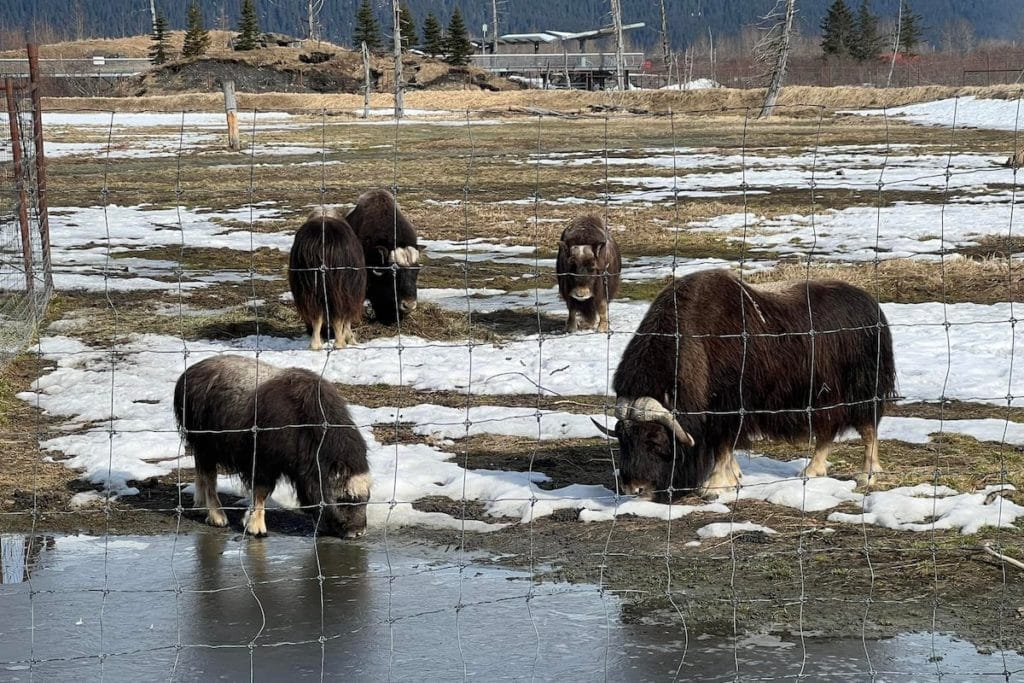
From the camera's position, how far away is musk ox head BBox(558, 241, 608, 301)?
470 inches

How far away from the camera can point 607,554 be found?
20.5 feet

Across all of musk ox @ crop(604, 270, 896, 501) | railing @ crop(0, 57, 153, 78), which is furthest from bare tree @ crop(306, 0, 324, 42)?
musk ox @ crop(604, 270, 896, 501)

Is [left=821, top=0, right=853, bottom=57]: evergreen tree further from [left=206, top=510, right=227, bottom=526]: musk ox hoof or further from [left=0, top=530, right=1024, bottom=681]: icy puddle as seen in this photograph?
[left=0, top=530, right=1024, bottom=681]: icy puddle

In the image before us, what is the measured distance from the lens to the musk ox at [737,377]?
6902mm

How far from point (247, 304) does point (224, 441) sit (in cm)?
670

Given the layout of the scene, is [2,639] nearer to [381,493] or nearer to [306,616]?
[306,616]

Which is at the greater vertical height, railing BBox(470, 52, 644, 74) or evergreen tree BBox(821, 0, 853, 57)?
evergreen tree BBox(821, 0, 853, 57)

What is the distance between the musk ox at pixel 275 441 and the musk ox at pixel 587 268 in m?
5.15

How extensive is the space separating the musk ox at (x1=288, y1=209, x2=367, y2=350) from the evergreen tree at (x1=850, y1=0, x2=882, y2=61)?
89868 mm

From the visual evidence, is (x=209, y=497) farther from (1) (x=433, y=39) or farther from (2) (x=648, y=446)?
(1) (x=433, y=39)

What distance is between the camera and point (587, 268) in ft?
40.1

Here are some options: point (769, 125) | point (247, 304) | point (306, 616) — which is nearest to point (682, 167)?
point (247, 304)

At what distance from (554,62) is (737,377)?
85826 millimetres

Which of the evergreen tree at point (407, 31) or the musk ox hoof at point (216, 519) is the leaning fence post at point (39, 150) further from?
the evergreen tree at point (407, 31)
